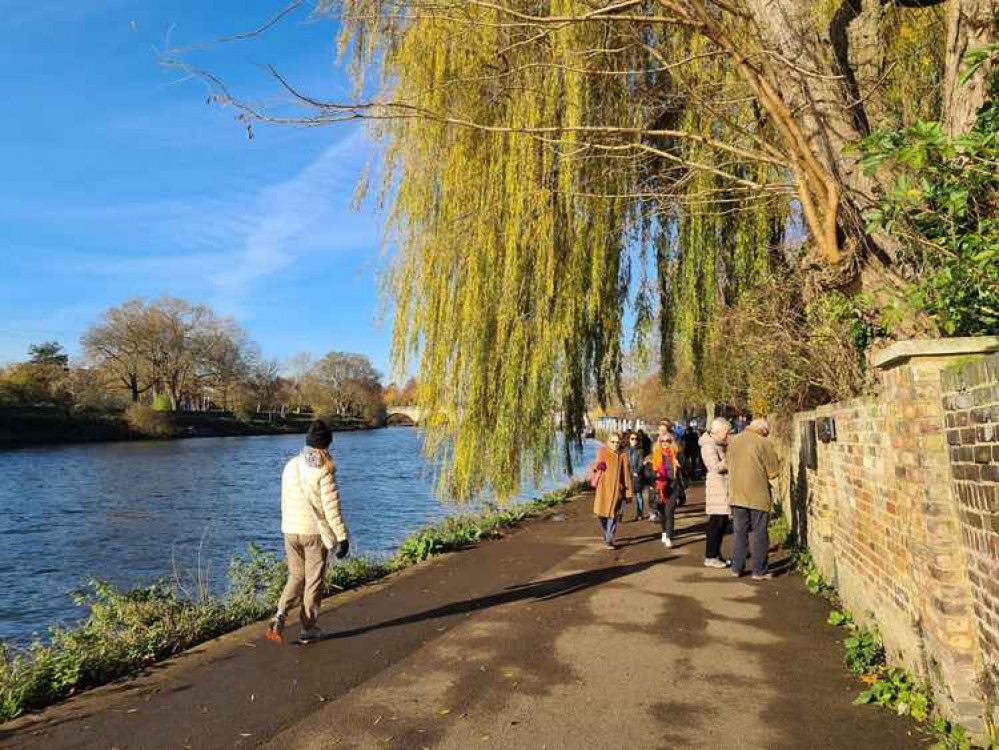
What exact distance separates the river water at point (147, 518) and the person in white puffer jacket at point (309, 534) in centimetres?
329

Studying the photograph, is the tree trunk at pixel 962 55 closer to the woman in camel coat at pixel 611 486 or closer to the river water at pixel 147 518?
the woman in camel coat at pixel 611 486

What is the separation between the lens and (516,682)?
4977 millimetres

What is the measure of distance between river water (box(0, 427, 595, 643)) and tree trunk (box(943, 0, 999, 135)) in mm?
8382

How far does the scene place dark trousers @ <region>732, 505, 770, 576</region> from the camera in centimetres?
809

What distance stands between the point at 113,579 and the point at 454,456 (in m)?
6.49

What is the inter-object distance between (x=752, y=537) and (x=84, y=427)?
60579 mm

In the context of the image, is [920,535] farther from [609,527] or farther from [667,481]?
[667,481]

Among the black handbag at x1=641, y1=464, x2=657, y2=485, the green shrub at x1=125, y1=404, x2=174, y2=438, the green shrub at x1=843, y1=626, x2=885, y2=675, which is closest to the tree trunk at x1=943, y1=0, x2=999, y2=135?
the green shrub at x1=843, y1=626, x2=885, y2=675

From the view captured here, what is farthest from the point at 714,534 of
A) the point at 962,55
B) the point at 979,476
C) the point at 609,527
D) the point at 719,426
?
the point at 979,476

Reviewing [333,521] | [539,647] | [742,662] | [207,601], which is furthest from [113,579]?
[742,662]

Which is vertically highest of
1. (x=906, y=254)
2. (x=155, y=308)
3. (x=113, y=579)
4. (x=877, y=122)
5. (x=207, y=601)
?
(x=155, y=308)

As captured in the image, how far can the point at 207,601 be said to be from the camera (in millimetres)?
7152

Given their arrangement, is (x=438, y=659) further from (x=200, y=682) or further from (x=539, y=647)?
(x=200, y=682)

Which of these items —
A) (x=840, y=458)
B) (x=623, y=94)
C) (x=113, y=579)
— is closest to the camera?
(x=840, y=458)
